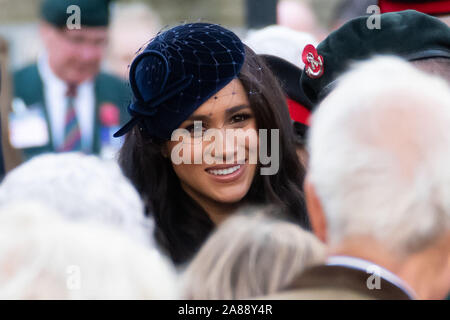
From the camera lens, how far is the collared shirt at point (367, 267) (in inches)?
63.7

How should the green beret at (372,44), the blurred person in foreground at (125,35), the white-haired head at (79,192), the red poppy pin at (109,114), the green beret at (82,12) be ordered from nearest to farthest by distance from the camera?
the white-haired head at (79,192) < the green beret at (372,44) < the green beret at (82,12) < the red poppy pin at (109,114) < the blurred person in foreground at (125,35)

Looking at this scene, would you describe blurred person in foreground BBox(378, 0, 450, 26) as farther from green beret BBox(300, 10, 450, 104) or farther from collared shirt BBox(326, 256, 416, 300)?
collared shirt BBox(326, 256, 416, 300)

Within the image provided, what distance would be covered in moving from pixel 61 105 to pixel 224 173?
209 cm

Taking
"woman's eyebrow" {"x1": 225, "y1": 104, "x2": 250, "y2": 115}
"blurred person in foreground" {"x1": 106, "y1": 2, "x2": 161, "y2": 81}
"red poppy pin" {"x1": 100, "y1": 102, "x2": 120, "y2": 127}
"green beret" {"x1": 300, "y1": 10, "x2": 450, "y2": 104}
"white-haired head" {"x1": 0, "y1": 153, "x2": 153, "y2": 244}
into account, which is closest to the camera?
"white-haired head" {"x1": 0, "y1": 153, "x2": 153, "y2": 244}

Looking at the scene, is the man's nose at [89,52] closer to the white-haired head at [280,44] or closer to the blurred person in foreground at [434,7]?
the white-haired head at [280,44]

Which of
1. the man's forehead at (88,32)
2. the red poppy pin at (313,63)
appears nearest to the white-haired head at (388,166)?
the red poppy pin at (313,63)

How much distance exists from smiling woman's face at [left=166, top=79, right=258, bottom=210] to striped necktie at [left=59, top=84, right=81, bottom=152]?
1.82m

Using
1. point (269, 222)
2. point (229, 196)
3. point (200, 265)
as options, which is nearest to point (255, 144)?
point (229, 196)

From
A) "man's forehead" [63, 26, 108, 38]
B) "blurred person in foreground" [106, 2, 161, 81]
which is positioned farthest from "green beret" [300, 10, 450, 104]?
"blurred person in foreground" [106, 2, 161, 81]

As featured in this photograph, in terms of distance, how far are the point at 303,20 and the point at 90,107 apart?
2.24 m

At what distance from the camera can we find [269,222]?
6.22ft

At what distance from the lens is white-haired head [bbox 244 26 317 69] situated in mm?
3424

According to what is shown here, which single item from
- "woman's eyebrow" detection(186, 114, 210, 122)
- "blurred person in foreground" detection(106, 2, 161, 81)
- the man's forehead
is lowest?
"blurred person in foreground" detection(106, 2, 161, 81)

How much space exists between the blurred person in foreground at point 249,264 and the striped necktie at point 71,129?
9.70 ft
